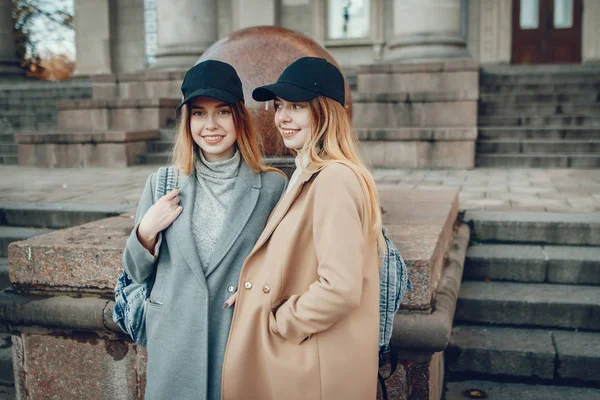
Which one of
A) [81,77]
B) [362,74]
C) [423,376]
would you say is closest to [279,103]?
[423,376]

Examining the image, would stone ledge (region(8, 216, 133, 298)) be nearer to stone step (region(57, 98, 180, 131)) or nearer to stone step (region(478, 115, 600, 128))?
stone step (region(57, 98, 180, 131))

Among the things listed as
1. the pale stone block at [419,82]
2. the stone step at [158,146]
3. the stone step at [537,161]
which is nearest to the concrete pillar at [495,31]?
the pale stone block at [419,82]

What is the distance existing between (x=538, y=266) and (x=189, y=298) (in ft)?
10.6

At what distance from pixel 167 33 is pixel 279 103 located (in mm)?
12216

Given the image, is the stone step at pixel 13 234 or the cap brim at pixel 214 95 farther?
the stone step at pixel 13 234

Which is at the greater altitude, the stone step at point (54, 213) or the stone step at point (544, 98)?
the stone step at point (544, 98)

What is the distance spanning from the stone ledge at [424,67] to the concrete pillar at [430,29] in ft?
1.26

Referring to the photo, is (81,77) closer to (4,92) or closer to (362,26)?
(4,92)

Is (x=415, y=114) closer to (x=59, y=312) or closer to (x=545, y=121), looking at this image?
(x=545, y=121)

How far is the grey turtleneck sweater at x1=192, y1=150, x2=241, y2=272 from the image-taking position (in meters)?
2.50

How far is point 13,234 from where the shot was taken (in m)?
5.85

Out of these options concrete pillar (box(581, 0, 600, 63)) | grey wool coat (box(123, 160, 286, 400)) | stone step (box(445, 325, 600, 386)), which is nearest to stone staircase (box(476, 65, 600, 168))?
concrete pillar (box(581, 0, 600, 63))

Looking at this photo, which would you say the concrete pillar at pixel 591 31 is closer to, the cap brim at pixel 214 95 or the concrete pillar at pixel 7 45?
the concrete pillar at pixel 7 45

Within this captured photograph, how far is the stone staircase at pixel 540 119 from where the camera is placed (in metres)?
10.1
